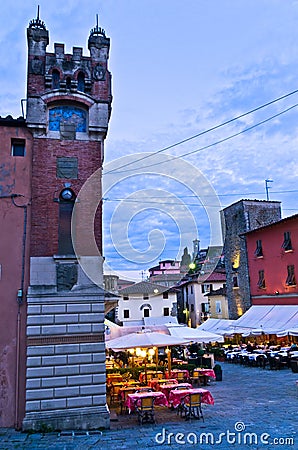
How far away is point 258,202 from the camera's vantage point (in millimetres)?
36188

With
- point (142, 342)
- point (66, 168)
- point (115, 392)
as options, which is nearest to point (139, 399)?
point (142, 342)

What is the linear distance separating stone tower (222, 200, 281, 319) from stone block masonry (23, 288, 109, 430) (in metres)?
25.2

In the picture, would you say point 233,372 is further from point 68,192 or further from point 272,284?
point 68,192

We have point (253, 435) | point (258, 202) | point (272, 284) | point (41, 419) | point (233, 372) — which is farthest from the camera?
point (258, 202)

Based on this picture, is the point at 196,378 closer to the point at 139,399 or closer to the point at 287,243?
the point at 139,399

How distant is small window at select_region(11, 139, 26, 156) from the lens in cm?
1236

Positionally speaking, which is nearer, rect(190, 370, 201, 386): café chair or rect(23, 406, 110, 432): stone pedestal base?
rect(23, 406, 110, 432): stone pedestal base

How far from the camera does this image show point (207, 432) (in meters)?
9.94

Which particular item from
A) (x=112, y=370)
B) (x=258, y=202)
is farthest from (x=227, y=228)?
(x=112, y=370)

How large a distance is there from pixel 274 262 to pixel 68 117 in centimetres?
2262

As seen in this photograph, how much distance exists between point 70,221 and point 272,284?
22.5 meters

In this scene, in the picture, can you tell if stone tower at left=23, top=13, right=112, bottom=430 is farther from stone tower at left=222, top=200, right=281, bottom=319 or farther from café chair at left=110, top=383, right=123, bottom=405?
stone tower at left=222, top=200, right=281, bottom=319

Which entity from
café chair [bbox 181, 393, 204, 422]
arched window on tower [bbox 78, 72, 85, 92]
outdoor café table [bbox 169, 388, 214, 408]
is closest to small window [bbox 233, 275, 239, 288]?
outdoor café table [bbox 169, 388, 214, 408]

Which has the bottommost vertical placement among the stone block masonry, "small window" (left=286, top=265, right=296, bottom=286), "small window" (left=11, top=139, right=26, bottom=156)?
the stone block masonry
